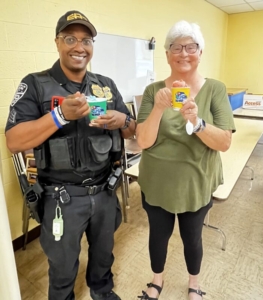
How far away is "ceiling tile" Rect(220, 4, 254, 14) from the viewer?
478cm

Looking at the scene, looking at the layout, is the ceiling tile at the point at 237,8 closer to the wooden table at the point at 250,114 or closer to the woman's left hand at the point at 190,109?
the wooden table at the point at 250,114

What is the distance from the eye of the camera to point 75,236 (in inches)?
47.6

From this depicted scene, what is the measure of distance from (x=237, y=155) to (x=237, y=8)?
4182 millimetres

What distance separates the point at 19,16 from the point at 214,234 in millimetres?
2395

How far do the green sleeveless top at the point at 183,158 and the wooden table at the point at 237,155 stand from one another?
1.25 feet

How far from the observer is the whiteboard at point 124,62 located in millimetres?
2619

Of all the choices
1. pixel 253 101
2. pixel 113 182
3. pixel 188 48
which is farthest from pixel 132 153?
pixel 253 101

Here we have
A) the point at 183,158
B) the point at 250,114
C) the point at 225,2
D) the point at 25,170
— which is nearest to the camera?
the point at 183,158

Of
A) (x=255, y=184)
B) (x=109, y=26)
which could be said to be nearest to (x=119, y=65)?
(x=109, y=26)

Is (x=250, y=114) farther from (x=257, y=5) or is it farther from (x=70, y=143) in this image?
(x=70, y=143)

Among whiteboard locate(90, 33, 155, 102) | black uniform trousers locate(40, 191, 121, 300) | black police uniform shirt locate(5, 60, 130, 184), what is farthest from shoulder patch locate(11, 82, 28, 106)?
whiteboard locate(90, 33, 155, 102)

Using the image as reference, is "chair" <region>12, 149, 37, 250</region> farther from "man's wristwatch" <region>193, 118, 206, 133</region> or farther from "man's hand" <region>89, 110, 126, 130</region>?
"man's wristwatch" <region>193, 118, 206, 133</region>

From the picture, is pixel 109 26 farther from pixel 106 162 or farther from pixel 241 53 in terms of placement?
pixel 241 53

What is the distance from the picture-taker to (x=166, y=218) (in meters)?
1.33
